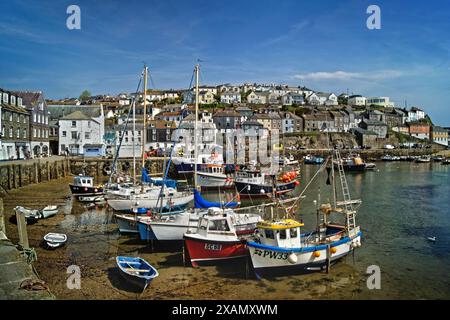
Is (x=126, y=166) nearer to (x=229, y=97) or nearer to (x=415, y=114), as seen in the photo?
(x=229, y=97)

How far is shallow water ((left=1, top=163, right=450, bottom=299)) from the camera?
50.5ft

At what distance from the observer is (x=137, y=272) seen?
15773 mm

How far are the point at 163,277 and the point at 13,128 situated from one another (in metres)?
42.0

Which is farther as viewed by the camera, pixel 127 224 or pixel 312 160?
pixel 312 160

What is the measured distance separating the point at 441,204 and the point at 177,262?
3033 cm

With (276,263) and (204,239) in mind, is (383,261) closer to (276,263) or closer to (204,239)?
(276,263)

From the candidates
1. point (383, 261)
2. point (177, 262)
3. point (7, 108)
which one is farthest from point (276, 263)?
point (7, 108)

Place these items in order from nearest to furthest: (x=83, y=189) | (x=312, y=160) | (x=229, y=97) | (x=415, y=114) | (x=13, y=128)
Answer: (x=83, y=189)
(x=13, y=128)
(x=312, y=160)
(x=229, y=97)
(x=415, y=114)

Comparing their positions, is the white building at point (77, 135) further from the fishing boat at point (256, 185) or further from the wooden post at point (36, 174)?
the fishing boat at point (256, 185)

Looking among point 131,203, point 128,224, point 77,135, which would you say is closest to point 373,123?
point 77,135

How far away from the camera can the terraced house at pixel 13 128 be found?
151ft

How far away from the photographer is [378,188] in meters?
47.3

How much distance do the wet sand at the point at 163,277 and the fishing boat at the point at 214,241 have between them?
0.59 metres
